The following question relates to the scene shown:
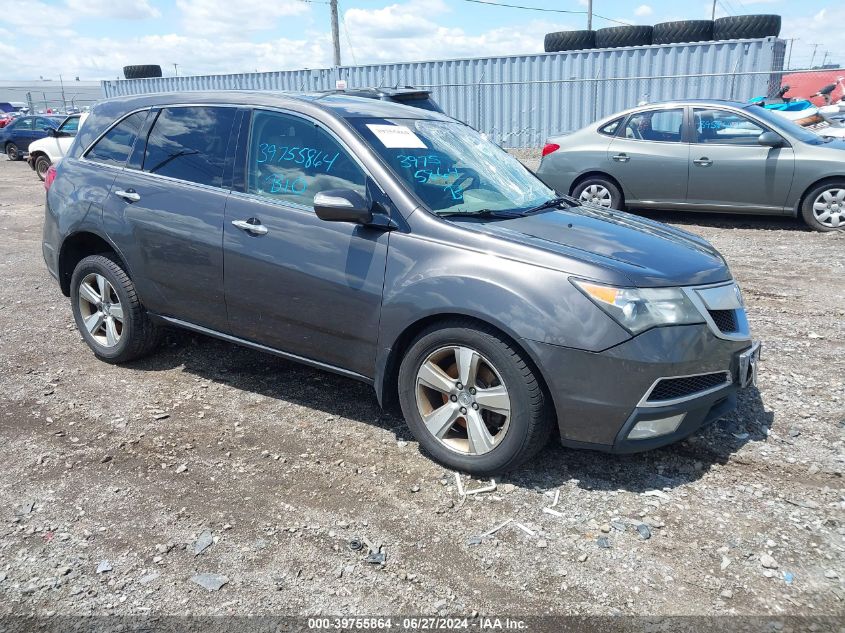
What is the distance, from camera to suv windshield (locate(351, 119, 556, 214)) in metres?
3.73

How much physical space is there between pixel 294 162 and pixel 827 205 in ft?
24.7

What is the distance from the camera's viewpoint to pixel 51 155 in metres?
17.4

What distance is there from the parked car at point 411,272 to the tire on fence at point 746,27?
17.5 m

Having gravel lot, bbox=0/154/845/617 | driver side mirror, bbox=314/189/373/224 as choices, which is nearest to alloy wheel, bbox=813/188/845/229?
gravel lot, bbox=0/154/845/617

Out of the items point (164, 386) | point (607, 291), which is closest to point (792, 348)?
point (607, 291)

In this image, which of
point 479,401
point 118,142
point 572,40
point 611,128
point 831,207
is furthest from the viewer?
point 572,40

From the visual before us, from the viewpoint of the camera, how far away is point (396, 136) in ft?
13.0

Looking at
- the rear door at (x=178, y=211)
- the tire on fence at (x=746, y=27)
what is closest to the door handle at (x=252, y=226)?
the rear door at (x=178, y=211)

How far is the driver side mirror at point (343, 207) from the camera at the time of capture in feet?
11.4

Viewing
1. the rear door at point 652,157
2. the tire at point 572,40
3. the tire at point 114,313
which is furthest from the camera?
the tire at point 572,40

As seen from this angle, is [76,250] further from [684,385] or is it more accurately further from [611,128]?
[611,128]

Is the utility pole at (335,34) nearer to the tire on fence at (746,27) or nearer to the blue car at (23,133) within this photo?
the blue car at (23,133)

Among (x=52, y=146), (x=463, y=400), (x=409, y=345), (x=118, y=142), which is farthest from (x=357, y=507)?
(x=52, y=146)

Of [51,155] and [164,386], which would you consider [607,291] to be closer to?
[164,386]
